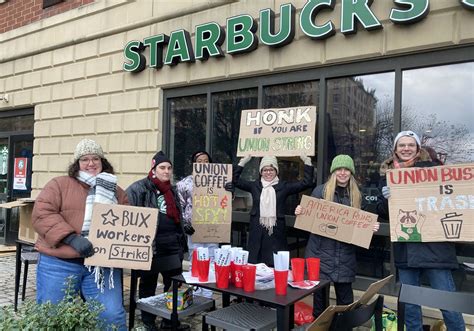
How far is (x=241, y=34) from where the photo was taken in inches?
219

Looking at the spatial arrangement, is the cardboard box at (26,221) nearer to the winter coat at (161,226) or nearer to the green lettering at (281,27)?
the winter coat at (161,226)

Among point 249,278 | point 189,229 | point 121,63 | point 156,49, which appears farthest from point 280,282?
point 121,63

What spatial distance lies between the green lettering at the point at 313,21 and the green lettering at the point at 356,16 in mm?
170

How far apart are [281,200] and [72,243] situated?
2.16 meters

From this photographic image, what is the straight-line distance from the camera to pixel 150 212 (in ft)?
10.1

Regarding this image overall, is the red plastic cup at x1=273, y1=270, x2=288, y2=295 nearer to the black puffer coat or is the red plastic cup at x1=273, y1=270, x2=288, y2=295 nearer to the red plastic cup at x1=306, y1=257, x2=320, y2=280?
the red plastic cup at x1=306, y1=257, x2=320, y2=280

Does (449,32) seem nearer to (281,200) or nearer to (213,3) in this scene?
(281,200)

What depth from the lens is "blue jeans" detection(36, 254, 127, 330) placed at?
3.00 metres

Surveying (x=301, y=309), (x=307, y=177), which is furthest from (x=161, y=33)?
(x=301, y=309)

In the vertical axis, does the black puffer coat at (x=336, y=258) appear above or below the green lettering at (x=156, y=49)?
below

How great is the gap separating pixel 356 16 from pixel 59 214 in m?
3.74

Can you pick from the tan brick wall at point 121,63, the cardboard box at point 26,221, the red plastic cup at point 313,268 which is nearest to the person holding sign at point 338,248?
the red plastic cup at point 313,268

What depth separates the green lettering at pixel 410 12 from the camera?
427 centimetres

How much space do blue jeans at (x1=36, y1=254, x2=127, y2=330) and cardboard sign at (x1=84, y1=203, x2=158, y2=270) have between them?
0.20 m
